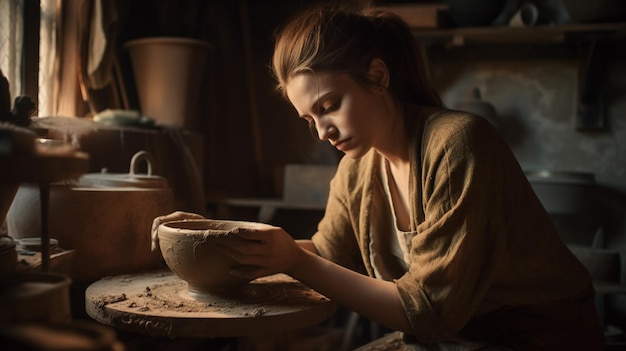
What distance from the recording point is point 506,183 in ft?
5.43

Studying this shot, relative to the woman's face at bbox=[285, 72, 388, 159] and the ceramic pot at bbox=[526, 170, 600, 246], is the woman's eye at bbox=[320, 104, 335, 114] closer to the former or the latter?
the woman's face at bbox=[285, 72, 388, 159]

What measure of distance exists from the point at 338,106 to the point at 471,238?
1.67 ft

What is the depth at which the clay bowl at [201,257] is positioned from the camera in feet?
4.68

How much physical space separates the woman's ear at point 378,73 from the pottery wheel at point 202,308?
64 cm

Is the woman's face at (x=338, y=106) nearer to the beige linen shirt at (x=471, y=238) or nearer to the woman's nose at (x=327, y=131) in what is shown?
the woman's nose at (x=327, y=131)

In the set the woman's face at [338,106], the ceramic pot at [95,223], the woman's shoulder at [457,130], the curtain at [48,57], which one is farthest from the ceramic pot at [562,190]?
the curtain at [48,57]

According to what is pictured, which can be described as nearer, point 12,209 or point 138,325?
point 138,325

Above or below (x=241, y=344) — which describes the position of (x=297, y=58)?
above

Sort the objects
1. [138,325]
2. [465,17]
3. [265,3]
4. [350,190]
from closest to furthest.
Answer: [138,325] → [350,190] → [465,17] → [265,3]

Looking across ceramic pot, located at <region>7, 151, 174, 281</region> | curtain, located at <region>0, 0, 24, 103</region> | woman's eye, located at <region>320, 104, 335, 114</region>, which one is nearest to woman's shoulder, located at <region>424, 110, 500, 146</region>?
woman's eye, located at <region>320, 104, 335, 114</region>

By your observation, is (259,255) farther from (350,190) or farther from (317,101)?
(350,190)

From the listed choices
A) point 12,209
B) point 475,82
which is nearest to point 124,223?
point 12,209

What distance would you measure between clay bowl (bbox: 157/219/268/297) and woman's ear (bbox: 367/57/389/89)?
55 cm

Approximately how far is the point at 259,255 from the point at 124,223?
58 cm
